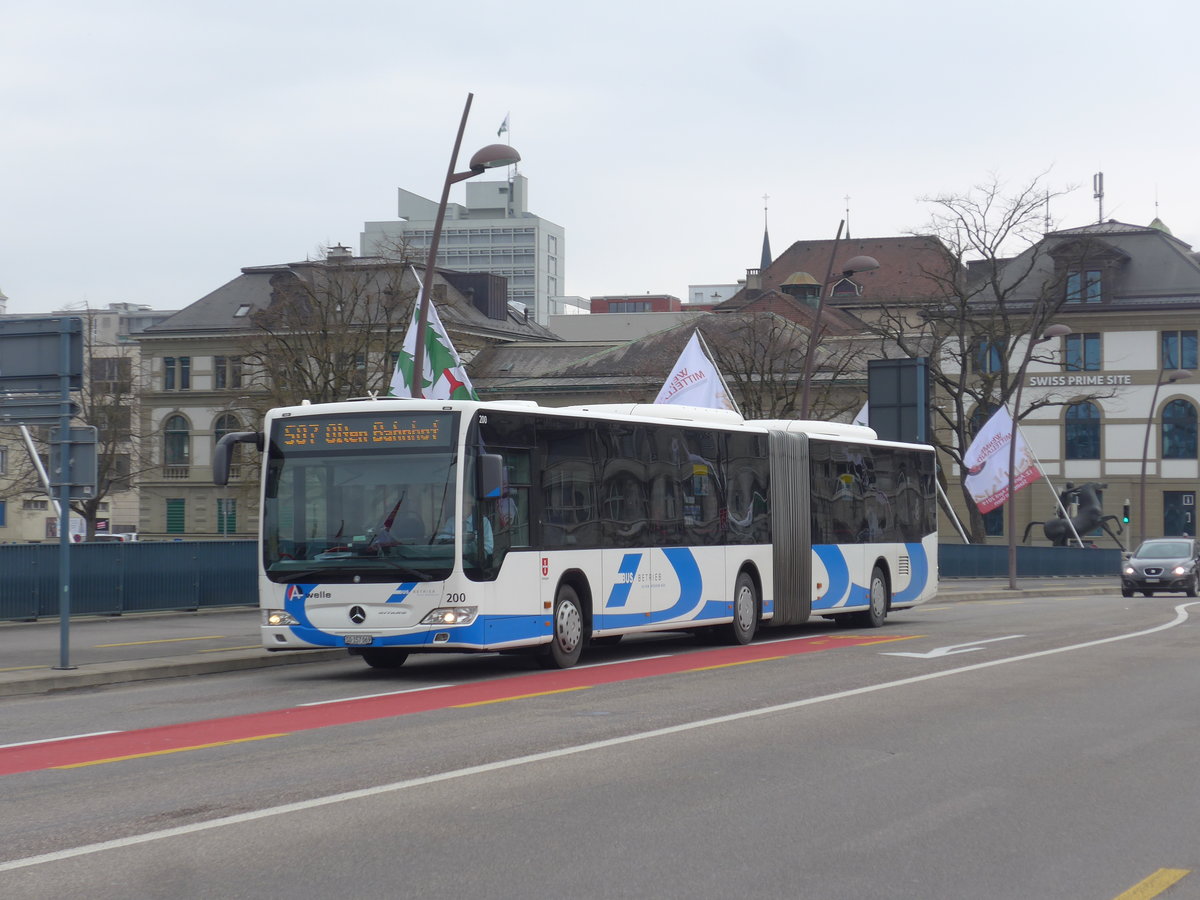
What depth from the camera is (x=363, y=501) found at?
17.0m

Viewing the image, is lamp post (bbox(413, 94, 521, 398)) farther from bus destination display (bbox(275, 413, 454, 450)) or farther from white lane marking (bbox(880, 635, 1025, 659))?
white lane marking (bbox(880, 635, 1025, 659))

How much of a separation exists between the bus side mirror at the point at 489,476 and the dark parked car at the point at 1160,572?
31493mm

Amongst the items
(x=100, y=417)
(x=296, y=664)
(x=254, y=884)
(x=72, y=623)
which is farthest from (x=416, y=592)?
(x=100, y=417)

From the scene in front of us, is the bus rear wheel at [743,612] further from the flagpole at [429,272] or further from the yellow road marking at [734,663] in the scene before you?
the flagpole at [429,272]

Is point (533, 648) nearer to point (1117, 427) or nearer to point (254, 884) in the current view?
point (254, 884)

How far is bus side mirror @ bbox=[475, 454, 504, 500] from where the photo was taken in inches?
658

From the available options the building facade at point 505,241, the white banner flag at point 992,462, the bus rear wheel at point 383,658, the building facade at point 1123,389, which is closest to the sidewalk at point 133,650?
the bus rear wheel at point 383,658

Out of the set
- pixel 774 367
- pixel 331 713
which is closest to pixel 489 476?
pixel 331 713

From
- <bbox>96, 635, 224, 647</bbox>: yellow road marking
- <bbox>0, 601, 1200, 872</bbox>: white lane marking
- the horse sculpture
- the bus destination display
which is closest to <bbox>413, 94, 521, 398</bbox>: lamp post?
<bbox>96, 635, 224, 647</bbox>: yellow road marking

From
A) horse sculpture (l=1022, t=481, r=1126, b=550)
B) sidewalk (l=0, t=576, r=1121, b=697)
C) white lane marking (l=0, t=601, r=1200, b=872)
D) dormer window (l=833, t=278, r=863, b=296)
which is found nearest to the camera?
white lane marking (l=0, t=601, r=1200, b=872)

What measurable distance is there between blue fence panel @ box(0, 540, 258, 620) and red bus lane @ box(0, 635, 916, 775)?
11940 mm

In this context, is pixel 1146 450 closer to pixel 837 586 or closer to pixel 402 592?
pixel 837 586

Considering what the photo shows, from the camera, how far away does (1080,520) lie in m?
73.4

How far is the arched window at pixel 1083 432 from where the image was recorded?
79125 millimetres
